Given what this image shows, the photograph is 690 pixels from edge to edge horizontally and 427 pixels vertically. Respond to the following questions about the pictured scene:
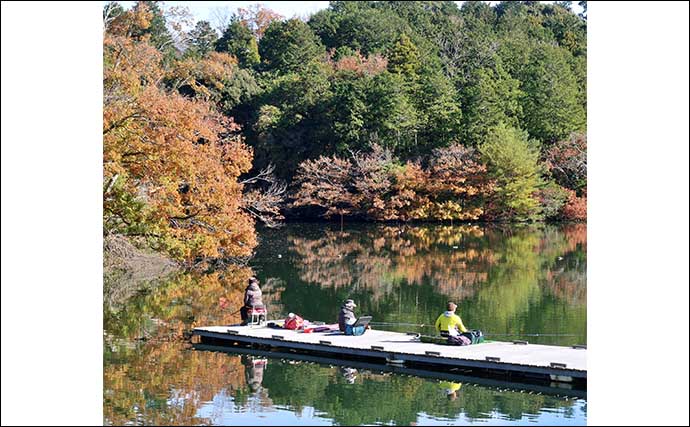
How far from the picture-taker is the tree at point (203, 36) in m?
38.7

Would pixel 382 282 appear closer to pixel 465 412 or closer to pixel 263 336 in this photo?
pixel 263 336

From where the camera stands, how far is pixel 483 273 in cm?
2012

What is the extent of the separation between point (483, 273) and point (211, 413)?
11425 millimetres

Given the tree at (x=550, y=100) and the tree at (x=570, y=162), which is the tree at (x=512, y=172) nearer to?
the tree at (x=570, y=162)

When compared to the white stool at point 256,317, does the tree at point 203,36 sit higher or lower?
higher

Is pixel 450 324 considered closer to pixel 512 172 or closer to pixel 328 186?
pixel 512 172

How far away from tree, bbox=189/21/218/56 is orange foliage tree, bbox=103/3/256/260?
19277 millimetres

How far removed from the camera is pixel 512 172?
3384 cm

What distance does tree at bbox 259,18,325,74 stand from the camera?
40219 millimetres

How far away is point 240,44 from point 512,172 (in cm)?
1226

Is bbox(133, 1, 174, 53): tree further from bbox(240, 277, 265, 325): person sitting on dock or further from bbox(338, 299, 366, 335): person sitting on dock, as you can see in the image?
bbox(338, 299, 366, 335): person sitting on dock

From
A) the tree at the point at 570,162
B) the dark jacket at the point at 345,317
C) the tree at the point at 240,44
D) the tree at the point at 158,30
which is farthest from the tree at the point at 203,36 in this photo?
the dark jacket at the point at 345,317

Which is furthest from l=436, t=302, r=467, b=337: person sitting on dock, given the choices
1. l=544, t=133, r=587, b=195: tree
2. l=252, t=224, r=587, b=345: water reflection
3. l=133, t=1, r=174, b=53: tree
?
l=544, t=133, r=587, b=195: tree

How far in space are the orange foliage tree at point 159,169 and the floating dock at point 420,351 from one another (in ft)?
15.5
